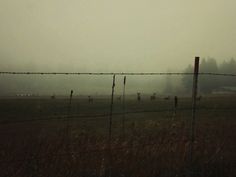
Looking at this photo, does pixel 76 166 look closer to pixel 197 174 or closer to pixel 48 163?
pixel 48 163

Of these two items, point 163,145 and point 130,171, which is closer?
point 130,171

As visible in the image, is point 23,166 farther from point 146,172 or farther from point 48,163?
point 146,172

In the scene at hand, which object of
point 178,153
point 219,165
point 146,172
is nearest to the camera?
point 146,172

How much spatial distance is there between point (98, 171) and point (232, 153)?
13.4ft

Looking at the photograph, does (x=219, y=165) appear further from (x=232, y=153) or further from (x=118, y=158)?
(x=118, y=158)

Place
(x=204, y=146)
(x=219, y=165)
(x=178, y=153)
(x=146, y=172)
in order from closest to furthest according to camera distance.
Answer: (x=146, y=172)
(x=219, y=165)
(x=178, y=153)
(x=204, y=146)

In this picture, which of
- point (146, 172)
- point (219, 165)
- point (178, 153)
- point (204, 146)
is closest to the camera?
point (146, 172)

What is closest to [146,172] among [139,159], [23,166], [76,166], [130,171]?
[130,171]

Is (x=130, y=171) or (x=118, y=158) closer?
(x=130, y=171)

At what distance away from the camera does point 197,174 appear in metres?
8.14

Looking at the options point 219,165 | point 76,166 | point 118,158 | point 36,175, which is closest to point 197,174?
point 219,165

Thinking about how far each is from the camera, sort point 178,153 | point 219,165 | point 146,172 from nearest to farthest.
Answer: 1. point 146,172
2. point 219,165
3. point 178,153

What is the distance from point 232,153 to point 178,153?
1.61m

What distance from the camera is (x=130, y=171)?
8.23m
